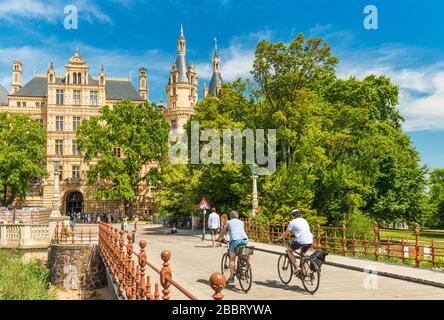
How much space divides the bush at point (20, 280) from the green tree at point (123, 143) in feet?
84.3

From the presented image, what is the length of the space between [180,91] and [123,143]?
2024cm

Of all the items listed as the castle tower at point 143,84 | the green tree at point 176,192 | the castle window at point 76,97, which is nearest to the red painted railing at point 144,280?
the green tree at point 176,192

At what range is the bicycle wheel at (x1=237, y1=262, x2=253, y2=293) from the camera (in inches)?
393

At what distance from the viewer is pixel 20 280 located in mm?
18641

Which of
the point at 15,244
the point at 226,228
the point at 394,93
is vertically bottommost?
the point at 15,244

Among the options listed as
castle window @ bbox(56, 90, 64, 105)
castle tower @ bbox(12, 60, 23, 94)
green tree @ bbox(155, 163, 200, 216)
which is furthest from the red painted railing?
castle tower @ bbox(12, 60, 23, 94)

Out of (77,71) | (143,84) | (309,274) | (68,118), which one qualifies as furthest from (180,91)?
(309,274)

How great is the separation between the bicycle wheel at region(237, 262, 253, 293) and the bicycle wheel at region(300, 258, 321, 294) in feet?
4.09

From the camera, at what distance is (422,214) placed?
122ft

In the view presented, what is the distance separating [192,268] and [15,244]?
1746 centimetres

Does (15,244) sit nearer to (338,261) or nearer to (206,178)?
(206,178)
